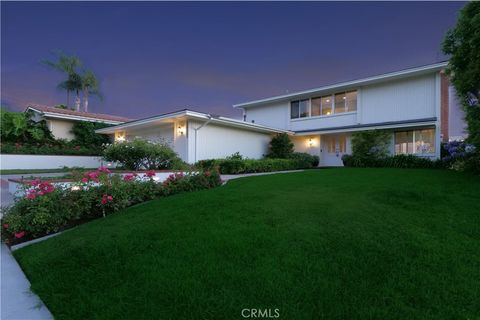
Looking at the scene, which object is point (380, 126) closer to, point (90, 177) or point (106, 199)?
point (106, 199)

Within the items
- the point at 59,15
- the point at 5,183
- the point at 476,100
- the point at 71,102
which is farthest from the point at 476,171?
the point at 71,102

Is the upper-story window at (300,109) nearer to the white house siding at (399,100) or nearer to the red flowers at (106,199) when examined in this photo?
the white house siding at (399,100)

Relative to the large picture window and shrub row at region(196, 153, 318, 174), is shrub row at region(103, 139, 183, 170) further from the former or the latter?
the large picture window

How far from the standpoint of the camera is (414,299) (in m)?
2.00

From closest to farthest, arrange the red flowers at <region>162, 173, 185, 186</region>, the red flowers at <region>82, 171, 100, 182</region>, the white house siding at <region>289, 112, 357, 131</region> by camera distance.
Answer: the red flowers at <region>82, 171, 100, 182</region>, the red flowers at <region>162, 173, 185, 186</region>, the white house siding at <region>289, 112, 357, 131</region>

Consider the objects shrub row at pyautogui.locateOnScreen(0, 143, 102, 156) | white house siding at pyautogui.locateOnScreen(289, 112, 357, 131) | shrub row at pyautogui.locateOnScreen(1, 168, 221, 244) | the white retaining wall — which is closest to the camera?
shrub row at pyautogui.locateOnScreen(1, 168, 221, 244)

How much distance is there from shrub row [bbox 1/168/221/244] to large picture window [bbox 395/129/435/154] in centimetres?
1346

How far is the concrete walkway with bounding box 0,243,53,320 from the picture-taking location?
87.7 inches

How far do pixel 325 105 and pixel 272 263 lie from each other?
15.6m

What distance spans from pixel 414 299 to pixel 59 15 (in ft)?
57.9

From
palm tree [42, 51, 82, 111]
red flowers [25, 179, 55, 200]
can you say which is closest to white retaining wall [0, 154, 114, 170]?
red flowers [25, 179, 55, 200]

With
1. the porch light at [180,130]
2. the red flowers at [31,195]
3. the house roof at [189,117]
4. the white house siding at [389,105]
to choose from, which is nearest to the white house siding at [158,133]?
the house roof at [189,117]

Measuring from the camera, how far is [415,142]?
1345 cm

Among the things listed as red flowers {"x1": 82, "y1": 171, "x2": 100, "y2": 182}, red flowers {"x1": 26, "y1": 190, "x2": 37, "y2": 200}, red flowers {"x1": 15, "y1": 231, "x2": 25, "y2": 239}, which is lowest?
red flowers {"x1": 15, "y1": 231, "x2": 25, "y2": 239}
